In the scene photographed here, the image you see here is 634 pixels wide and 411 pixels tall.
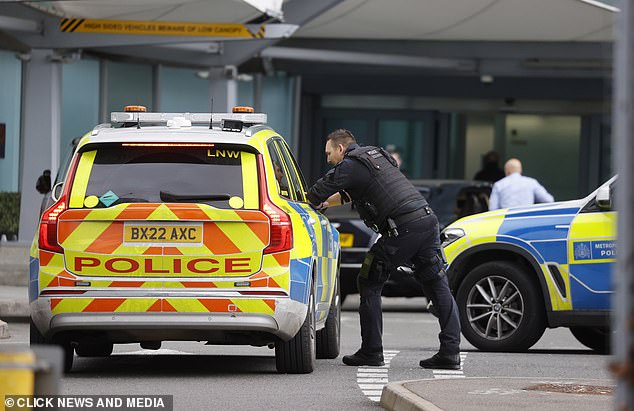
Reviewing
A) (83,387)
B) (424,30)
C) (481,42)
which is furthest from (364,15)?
(83,387)

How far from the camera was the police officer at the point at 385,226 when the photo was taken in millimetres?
10859

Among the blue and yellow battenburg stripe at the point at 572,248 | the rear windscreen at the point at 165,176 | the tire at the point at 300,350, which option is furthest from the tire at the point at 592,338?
the rear windscreen at the point at 165,176

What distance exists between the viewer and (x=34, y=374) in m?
4.25

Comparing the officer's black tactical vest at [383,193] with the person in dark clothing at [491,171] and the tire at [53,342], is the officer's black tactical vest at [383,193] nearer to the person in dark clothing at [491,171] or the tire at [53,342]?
the tire at [53,342]

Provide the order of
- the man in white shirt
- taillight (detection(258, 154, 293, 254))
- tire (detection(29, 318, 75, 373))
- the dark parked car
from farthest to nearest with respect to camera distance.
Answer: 1. the man in white shirt
2. the dark parked car
3. tire (detection(29, 318, 75, 373))
4. taillight (detection(258, 154, 293, 254))

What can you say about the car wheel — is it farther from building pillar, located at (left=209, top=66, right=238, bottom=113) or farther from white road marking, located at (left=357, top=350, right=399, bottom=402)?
building pillar, located at (left=209, top=66, right=238, bottom=113)

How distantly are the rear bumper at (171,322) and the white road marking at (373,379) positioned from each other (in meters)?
0.61

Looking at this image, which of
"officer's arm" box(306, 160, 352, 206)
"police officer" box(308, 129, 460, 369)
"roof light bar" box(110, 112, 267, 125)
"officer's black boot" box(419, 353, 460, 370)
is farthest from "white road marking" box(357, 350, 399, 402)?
"roof light bar" box(110, 112, 267, 125)

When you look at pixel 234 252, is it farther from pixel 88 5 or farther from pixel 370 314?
pixel 88 5

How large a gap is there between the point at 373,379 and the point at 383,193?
1.35 metres

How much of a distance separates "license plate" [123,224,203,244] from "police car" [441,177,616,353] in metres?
3.87

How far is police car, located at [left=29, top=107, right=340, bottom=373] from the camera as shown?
9.76m

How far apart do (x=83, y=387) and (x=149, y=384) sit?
47cm

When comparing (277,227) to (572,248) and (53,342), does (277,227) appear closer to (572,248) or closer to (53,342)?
(53,342)
